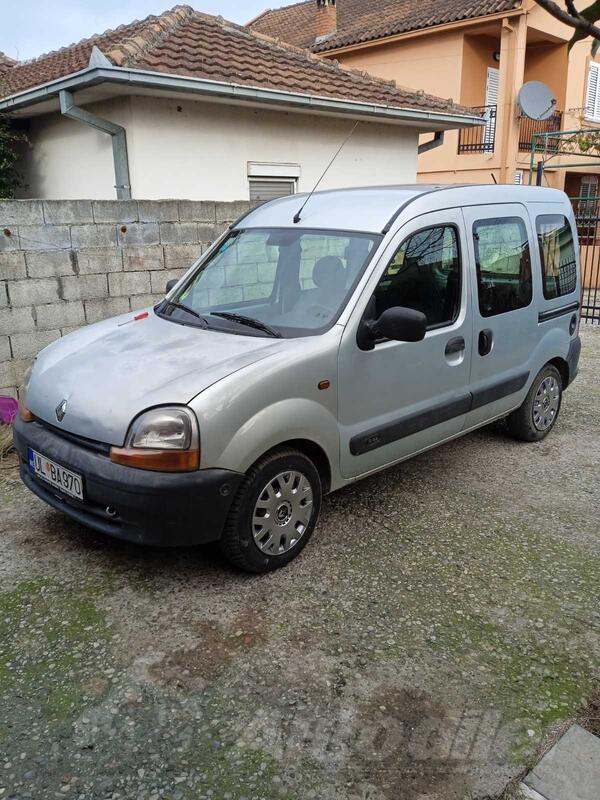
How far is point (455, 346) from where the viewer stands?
13.9 ft

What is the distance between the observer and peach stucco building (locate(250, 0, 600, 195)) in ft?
55.5

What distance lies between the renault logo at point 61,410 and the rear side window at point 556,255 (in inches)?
142

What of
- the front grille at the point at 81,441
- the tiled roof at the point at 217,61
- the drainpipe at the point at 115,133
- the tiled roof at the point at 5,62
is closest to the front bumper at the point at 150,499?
the front grille at the point at 81,441

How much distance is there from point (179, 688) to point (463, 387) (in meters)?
2.64

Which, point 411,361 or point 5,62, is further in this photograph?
point 5,62

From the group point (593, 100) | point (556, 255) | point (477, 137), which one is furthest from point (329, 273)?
point (593, 100)

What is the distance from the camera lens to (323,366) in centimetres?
345

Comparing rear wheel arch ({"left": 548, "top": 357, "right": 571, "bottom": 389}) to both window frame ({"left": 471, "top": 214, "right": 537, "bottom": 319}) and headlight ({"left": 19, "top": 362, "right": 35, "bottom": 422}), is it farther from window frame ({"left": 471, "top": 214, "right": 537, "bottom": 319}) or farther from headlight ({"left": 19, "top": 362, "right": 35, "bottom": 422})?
headlight ({"left": 19, "top": 362, "right": 35, "bottom": 422})

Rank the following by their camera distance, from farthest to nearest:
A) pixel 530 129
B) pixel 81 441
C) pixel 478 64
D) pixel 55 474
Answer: pixel 530 129 → pixel 478 64 → pixel 55 474 → pixel 81 441

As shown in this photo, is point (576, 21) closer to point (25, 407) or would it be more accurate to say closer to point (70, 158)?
point (25, 407)

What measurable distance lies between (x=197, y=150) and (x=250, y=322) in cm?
556

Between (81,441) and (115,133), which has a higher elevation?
(115,133)

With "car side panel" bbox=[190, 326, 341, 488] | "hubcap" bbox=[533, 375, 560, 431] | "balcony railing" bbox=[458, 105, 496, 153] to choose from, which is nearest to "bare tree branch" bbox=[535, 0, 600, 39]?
"car side panel" bbox=[190, 326, 341, 488]

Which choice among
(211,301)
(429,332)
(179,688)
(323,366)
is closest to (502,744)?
(179,688)
